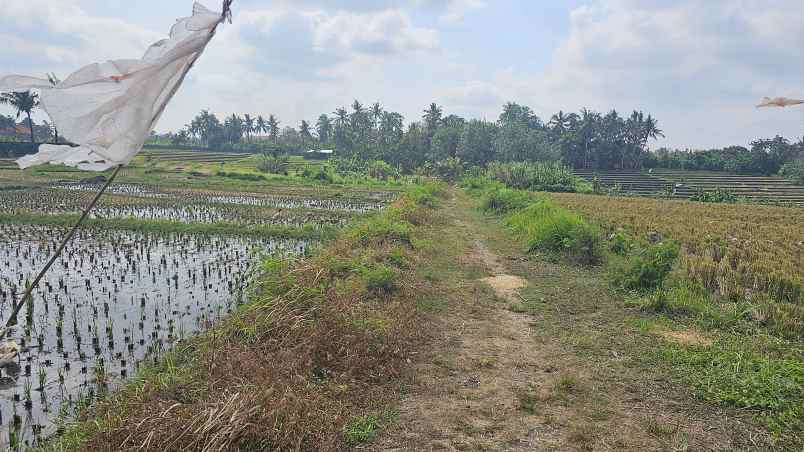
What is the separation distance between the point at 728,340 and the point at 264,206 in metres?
19.8

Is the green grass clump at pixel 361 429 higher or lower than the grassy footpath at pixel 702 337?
lower

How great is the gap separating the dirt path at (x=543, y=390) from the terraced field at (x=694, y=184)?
3848 cm

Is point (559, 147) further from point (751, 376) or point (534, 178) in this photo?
point (751, 376)

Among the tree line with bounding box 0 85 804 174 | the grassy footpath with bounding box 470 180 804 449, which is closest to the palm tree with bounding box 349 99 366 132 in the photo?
the tree line with bounding box 0 85 804 174

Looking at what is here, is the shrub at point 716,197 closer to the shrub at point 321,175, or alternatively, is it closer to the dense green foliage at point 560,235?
the dense green foliage at point 560,235

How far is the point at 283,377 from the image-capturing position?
15.0ft

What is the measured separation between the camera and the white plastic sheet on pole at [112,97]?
8.63ft

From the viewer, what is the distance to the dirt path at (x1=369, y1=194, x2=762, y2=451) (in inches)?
165

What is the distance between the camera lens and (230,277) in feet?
34.9

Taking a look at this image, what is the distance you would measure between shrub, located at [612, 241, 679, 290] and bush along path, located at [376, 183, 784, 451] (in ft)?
0.20

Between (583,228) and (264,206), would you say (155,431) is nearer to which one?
(583,228)

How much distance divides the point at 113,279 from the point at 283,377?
7370mm

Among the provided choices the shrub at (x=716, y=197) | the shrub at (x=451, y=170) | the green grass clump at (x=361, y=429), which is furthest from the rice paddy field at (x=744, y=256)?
the shrub at (x=451, y=170)

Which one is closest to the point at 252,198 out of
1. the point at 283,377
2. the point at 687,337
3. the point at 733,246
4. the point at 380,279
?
the point at 380,279
